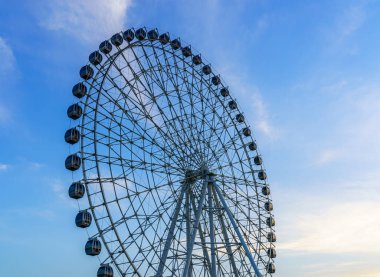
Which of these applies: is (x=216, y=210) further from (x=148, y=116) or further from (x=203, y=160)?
(x=148, y=116)

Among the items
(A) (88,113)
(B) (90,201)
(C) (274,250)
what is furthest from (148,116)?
(C) (274,250)

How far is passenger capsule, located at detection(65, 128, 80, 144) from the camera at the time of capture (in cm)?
2508

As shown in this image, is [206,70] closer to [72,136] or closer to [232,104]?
[232,104]

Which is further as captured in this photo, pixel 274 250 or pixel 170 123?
pixel 274 250

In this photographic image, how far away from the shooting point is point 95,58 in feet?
89.1

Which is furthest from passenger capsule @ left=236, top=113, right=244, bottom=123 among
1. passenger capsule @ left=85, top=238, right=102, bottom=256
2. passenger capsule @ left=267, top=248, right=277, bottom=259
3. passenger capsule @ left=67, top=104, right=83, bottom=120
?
passenger capsule @ left=85, top=238, right=102, bottom=256

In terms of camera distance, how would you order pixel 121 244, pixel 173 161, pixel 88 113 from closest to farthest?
pixel 121 244
pixel 88 113
pixel 173 161

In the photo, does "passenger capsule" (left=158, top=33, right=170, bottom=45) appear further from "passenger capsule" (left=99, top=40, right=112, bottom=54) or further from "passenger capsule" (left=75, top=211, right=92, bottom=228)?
"passenger capsule" (left=75, top=211, right=92, bottom=228)

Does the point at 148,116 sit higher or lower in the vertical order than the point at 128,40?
lower

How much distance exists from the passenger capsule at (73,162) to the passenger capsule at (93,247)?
12.7 feet

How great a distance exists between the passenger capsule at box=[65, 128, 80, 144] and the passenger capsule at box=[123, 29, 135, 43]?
720cm

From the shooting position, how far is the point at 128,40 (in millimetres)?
29266

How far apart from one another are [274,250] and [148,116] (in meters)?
13.0

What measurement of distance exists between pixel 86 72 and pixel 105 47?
2316 millimetres
